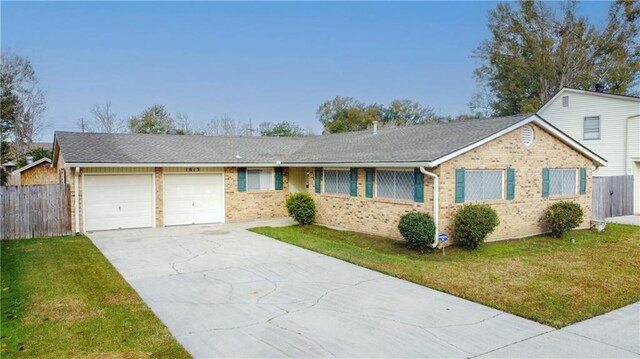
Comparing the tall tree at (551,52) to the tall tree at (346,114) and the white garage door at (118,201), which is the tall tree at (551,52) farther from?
the white garage door at (118,201)

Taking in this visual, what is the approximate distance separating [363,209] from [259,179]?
5348 mm

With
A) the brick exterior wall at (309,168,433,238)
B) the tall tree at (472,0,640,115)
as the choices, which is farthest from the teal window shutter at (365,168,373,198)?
the tall tree at (472,0,640,115)

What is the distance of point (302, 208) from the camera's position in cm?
1574

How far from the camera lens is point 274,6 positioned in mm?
18734

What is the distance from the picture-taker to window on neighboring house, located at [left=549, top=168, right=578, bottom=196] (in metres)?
14.3

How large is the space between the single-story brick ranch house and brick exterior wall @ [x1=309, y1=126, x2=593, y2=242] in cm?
3

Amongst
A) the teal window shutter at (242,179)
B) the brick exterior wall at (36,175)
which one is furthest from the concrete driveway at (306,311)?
the brick exterior wall at (36,175)

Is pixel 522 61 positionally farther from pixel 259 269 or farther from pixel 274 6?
pixel 259 269

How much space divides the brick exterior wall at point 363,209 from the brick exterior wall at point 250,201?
5.35 feet

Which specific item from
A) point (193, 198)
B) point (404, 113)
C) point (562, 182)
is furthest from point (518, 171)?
point (404, 113)

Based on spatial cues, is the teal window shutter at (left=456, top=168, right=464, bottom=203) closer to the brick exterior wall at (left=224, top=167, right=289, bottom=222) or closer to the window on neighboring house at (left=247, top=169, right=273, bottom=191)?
the brick exterior wall at (left=224, top=167, right=289, bottom=222)

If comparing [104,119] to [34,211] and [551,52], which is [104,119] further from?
[551,52]

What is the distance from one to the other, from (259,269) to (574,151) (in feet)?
38.5

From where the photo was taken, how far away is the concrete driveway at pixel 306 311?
526 cm
